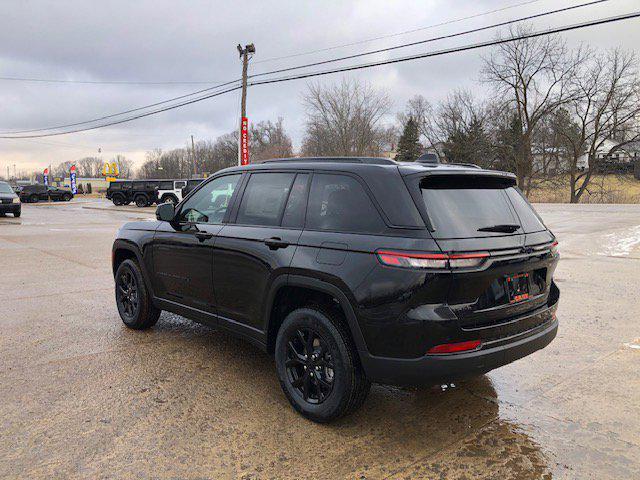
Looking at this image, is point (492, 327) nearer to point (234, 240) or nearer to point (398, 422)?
point (398, 422)

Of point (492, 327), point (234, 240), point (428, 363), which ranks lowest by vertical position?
point (428, 363)

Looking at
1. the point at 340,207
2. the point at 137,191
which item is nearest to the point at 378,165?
the point at 340,207

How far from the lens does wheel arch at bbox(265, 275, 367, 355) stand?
2887 mm

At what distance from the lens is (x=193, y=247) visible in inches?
165

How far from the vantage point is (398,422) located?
126 inches

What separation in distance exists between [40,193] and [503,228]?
157 ft

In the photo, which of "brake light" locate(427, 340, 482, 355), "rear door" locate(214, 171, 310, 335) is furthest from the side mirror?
"brake light" locate(427, 340, 482, 355)

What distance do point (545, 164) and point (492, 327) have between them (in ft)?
166

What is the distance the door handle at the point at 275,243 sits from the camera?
10.9ft

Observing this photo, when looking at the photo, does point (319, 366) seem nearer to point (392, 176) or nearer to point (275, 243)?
point (275, 243)

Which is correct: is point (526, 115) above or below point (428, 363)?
above

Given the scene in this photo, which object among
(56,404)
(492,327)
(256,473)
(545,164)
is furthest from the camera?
(545,164)

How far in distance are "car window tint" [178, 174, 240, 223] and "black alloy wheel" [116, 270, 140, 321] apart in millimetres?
1118

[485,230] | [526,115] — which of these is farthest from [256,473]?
[526,115]
